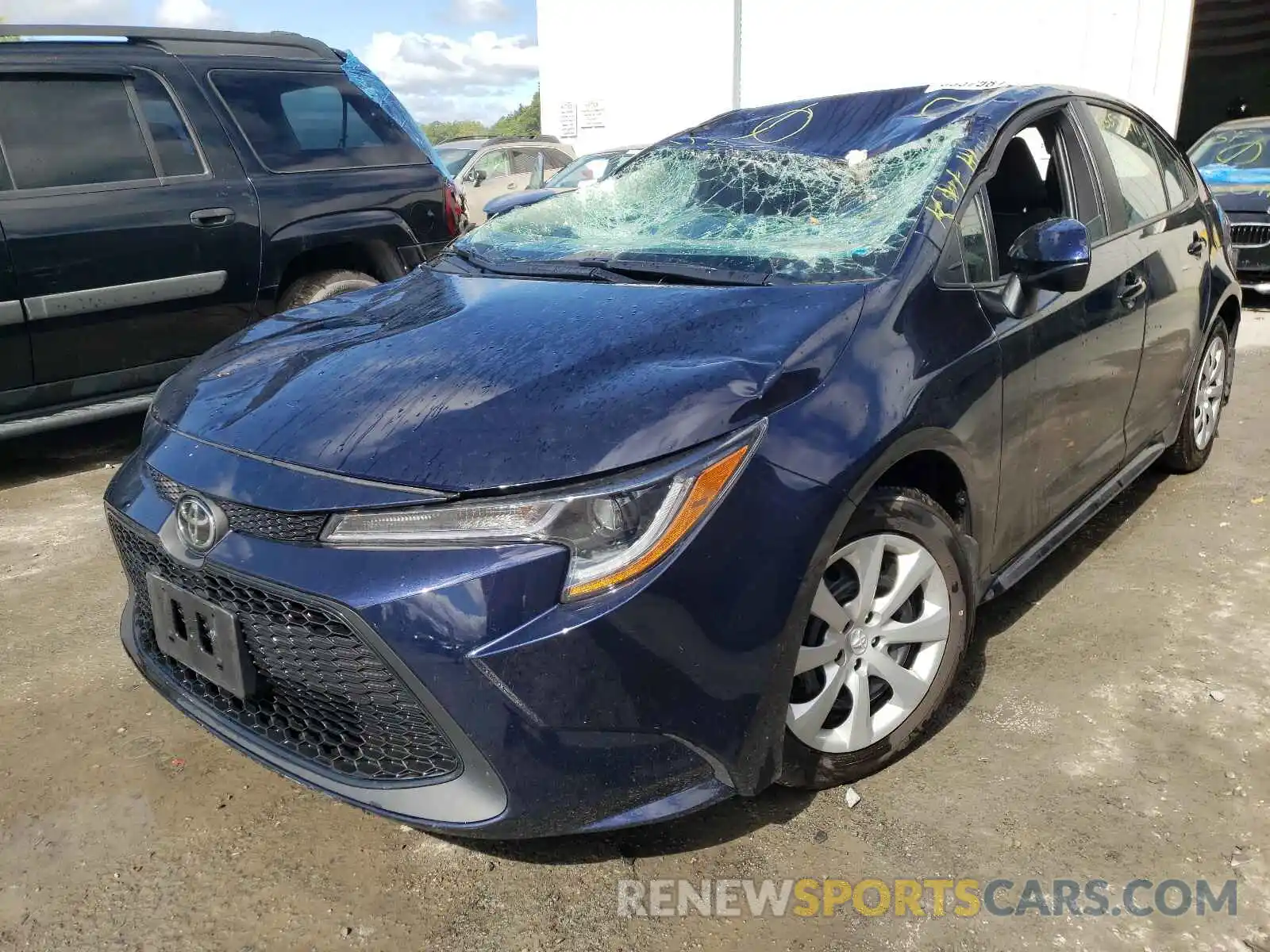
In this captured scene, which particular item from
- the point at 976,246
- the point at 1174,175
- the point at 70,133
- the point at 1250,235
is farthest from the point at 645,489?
the point at 1250,235

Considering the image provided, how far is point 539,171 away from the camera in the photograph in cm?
1166

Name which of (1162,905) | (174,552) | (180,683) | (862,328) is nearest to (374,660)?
(174,552)

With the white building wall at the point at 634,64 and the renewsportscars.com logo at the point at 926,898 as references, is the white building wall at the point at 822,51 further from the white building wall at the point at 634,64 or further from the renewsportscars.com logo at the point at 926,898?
the renewsportscars.com logo at the point at 926,898

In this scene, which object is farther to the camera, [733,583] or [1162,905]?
[1162,905]

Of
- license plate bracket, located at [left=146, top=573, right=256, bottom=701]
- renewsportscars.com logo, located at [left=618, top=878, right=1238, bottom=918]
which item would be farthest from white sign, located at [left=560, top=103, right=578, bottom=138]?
renewsportscars.com logo, located at [left=618, top=878, right=1238, bottom=918]

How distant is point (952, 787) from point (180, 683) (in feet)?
5.87

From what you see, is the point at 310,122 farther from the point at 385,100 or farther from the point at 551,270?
the point at 551,270

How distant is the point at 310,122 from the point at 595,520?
4.20 m

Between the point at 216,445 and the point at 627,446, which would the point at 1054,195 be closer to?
the point at 627,446

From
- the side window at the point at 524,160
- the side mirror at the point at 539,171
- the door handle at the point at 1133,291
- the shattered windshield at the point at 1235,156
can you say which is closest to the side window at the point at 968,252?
the door handle at the point at 1133,291

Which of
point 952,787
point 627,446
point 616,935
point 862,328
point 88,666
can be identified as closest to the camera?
point 627,446

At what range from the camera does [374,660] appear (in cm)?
176

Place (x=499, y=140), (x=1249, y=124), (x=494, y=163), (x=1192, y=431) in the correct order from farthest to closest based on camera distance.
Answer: (x=499, y=140), (x=494, y=163), (x=1249, y=124), (x=1192, y=431)

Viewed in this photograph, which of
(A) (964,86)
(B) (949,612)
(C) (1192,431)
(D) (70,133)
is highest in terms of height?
(A) (964,86)
